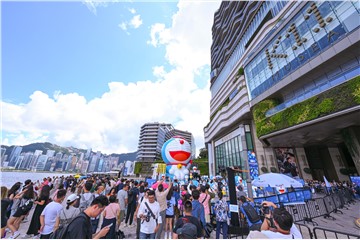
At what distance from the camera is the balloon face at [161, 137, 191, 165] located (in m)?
16.8

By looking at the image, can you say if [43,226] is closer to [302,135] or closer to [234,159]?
[302,135]

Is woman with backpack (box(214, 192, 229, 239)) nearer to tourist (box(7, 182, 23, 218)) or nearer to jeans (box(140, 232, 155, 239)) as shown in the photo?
jeans (box(140, 232, 155, 239))

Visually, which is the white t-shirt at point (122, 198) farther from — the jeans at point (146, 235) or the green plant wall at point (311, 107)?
the green plant wall at point (311, 107)

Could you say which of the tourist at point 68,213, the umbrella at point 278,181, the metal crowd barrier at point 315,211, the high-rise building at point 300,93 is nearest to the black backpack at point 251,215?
the umbrella at point 278,181

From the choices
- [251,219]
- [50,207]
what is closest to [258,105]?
[251,219]

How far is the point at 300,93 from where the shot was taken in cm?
1631

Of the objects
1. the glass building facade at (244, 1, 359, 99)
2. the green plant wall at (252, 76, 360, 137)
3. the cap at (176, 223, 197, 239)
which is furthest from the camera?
the glass building facade at (244, 1, 359, 99)

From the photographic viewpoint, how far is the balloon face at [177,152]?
55.2 feet

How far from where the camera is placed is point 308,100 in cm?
1334

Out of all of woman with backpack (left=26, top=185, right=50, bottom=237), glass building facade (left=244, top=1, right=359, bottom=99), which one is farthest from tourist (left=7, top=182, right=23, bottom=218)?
glass building facade (left=244, top=1, right=359, bottom=99)

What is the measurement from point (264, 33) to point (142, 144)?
2839 inches

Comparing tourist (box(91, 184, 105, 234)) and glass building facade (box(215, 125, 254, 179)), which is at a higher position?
glass building facade (box(215, 125, 254, 179))

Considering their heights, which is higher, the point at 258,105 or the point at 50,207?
the point at 258,105

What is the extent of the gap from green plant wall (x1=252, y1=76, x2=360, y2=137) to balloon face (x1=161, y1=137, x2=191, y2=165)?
9.46 metres
